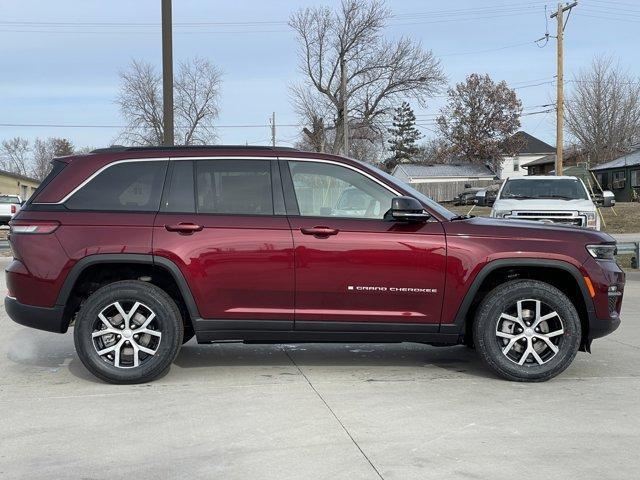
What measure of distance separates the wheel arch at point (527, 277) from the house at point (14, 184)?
2101 inches

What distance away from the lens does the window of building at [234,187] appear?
5504mm

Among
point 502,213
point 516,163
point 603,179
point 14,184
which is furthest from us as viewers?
point 516,163

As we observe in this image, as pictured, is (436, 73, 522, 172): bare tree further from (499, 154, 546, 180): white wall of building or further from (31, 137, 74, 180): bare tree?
(31, 137, 74, 180): bare tree

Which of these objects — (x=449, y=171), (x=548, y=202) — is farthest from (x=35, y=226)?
(x=449, y=171)

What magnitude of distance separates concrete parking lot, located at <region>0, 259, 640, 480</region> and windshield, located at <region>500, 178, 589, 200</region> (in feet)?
23.5

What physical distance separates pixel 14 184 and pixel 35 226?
201 ft

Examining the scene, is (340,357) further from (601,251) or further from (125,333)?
(601,251)

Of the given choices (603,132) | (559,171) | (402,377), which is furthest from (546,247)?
(603,132)

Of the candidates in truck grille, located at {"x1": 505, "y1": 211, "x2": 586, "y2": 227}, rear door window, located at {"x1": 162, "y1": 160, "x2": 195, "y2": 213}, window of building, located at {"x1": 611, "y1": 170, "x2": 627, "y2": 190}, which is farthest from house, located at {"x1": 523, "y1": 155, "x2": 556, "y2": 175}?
rear door window, located at {"x1": 162, "y1": 160, "x2": 195, "y2": 213}

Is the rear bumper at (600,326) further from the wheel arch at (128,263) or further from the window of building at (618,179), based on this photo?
the window of building at (618,179)

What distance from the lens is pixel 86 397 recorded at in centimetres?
520

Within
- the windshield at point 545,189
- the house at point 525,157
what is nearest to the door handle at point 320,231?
the windshield at point 545,189

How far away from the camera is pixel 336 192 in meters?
5.60

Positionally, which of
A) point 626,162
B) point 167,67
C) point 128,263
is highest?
point 626,162
